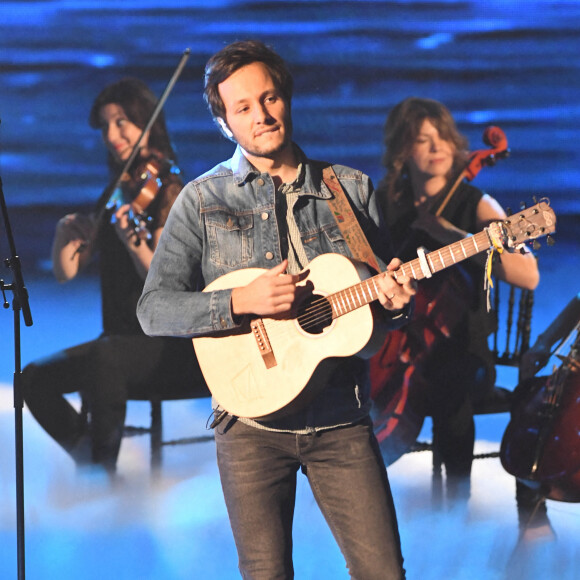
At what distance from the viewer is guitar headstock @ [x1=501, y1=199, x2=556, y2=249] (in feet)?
5.87

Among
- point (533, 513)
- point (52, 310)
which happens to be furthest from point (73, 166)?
point (533, 513)

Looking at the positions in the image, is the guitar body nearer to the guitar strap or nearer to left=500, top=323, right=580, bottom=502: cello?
the guitar strap

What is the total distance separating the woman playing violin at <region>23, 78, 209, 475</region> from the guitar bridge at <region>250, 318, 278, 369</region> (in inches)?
56.4

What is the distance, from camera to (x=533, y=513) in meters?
3.34

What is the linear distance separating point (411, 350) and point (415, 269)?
1453mm

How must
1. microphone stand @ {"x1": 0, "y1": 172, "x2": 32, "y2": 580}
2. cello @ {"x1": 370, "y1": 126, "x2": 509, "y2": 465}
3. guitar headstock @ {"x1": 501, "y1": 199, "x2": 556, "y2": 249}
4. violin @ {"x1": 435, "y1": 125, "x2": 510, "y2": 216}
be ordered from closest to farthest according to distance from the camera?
guitar headstock @ {"x1": 501, "y1": 199, "x2": 556, "y2": 249} → microphone stand @ {"x1": 0, "y1": 172, "x2": 32, "y2": 580} → violin @ {"x1": 435, "y1": 125, "x2": 510, "y2": 216} → cello @ {"x1": 370, "y1": 126, "x2": 509, "y2": 465}

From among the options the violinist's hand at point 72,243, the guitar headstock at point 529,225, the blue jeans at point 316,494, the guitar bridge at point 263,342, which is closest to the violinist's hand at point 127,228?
the violinist's hand at point 72,243

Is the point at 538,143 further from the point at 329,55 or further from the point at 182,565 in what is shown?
the point at 182,565

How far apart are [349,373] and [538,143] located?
186 cm

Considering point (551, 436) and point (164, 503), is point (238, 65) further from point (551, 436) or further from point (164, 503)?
point (164, 503)

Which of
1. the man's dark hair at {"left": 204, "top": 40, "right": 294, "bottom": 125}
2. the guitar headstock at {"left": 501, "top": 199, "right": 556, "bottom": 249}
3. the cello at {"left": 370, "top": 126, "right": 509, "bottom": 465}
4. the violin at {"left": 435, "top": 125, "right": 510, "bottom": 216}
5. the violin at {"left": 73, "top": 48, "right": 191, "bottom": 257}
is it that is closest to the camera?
the guitar headstock at {"left": 501, "top": 199, "right": 556, "bottom": 249}

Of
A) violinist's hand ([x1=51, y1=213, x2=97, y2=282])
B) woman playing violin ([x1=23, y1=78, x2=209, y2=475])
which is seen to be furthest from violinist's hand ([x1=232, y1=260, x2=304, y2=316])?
violinist's hand ([x1=51, y1=213, x2=97, y2=282])

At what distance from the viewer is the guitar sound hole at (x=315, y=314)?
1.96m

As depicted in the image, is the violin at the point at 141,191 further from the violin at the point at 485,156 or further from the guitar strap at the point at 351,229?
the guitar strap at the point at 351,229
